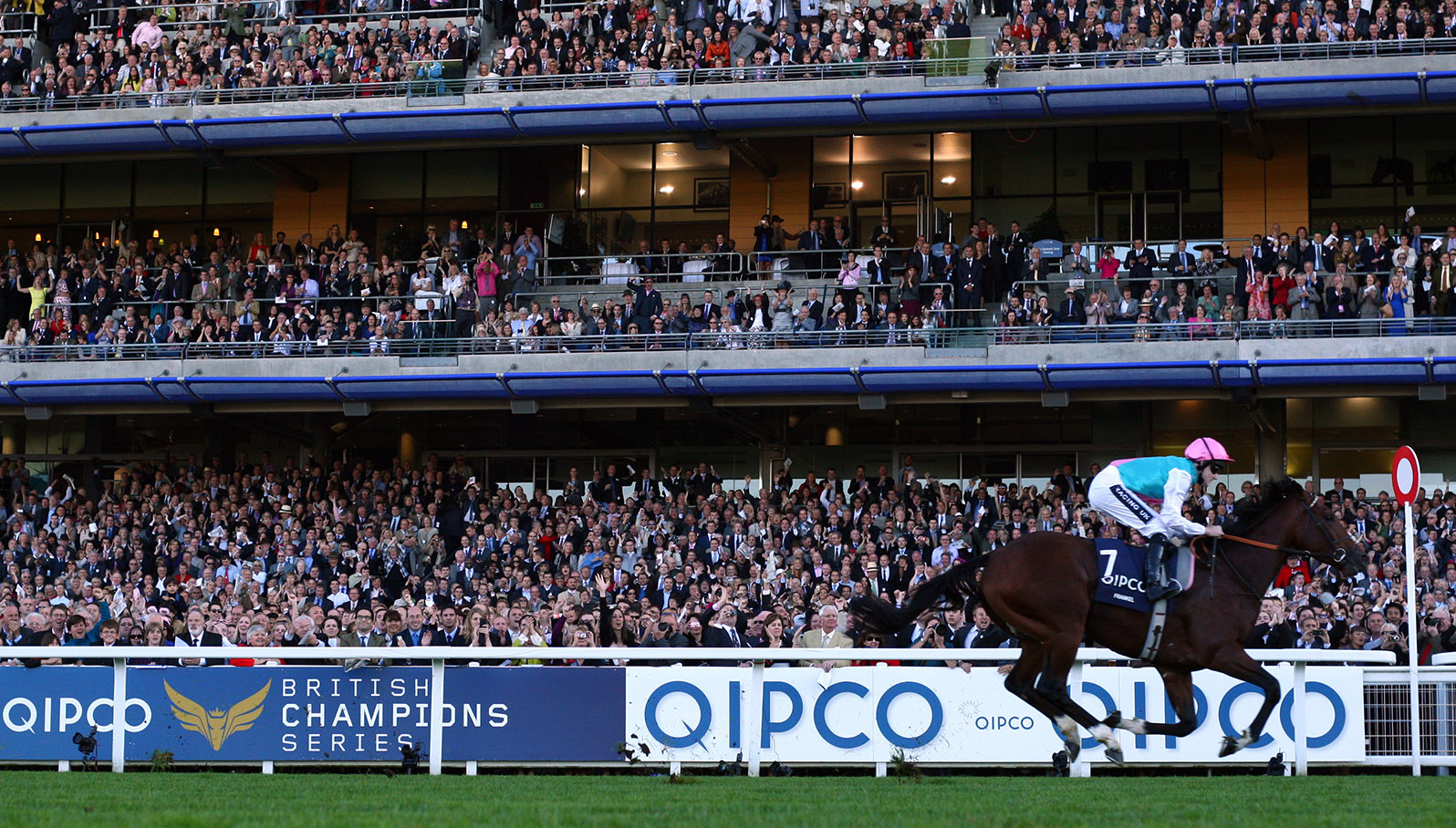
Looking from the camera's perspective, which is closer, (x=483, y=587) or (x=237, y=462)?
(x=483, y=587)

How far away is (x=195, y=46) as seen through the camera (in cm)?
2898

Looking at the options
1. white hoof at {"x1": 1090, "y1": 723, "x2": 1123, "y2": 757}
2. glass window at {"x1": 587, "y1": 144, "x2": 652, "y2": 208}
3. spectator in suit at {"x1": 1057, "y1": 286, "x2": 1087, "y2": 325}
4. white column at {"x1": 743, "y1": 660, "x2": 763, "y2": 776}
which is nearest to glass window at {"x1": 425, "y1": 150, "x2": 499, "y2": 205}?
glass window at {"x1": 587, "y1": 144, "x2": 652, "y2": 208}

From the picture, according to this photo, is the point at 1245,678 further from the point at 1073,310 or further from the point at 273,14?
the point at 273,14

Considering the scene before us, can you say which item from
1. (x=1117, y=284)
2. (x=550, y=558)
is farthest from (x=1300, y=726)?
(x=1117, y=284)

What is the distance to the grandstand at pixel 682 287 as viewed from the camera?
22797 mm

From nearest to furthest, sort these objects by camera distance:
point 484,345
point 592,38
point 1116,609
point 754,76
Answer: point 1116,609
point 484,345
point 754,76
point 592,38

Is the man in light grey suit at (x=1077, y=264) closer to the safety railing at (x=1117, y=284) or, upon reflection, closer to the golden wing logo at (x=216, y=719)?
the safety railing at (x=1117, y=284)

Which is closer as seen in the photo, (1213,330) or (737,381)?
(1213,330)

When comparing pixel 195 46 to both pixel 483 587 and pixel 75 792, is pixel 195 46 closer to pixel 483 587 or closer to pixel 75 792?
pixel 483 587

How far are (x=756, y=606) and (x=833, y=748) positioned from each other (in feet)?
19.8

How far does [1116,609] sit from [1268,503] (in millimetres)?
1417

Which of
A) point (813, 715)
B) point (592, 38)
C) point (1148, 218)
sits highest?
point (592, 38)

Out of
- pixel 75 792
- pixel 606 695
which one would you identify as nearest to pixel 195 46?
pixel 606 695

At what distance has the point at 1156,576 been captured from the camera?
10.6 m
